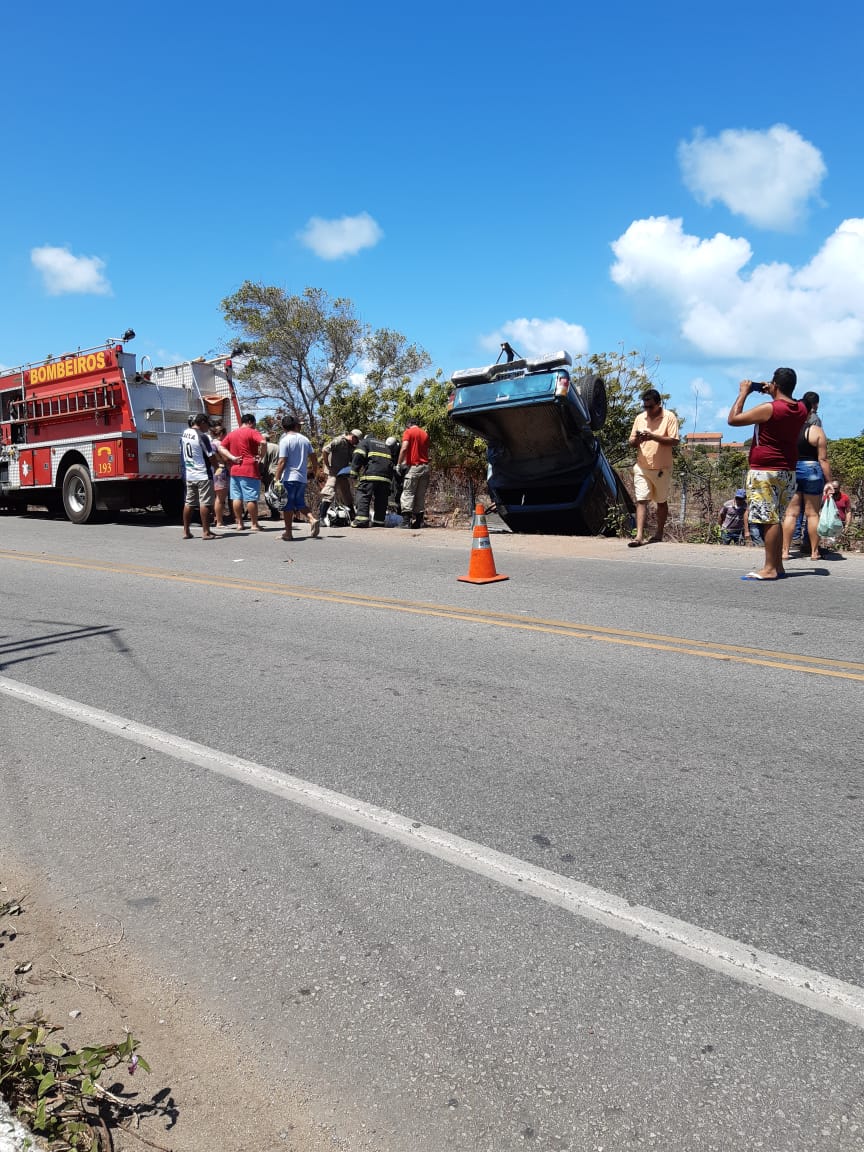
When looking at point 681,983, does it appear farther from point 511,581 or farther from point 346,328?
point 346,328

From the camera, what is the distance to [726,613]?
700 cm

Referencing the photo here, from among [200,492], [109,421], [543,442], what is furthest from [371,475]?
[109,421]

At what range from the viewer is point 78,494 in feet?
54.7

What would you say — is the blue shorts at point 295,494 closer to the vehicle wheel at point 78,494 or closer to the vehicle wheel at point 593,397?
the vehicle wheel at point 593,397

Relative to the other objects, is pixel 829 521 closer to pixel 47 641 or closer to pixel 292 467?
pixel 292 467

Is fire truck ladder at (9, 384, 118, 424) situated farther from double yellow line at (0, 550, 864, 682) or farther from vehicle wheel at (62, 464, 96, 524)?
double yellow line at (0, 550, 864, 682)

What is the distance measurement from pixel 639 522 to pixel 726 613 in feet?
13.1

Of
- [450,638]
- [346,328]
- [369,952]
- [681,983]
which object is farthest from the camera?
[346,328]

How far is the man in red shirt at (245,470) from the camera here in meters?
13.5

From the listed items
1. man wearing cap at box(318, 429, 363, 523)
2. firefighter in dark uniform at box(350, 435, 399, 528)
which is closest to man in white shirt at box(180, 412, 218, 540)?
man wearing cap at box(318, 429, 363, 523)

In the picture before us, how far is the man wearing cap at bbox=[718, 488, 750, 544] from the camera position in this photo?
12.5m

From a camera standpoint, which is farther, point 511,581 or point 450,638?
point 511,581

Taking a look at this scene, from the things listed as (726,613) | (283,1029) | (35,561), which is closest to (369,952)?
(283,1029)

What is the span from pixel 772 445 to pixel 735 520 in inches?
190
